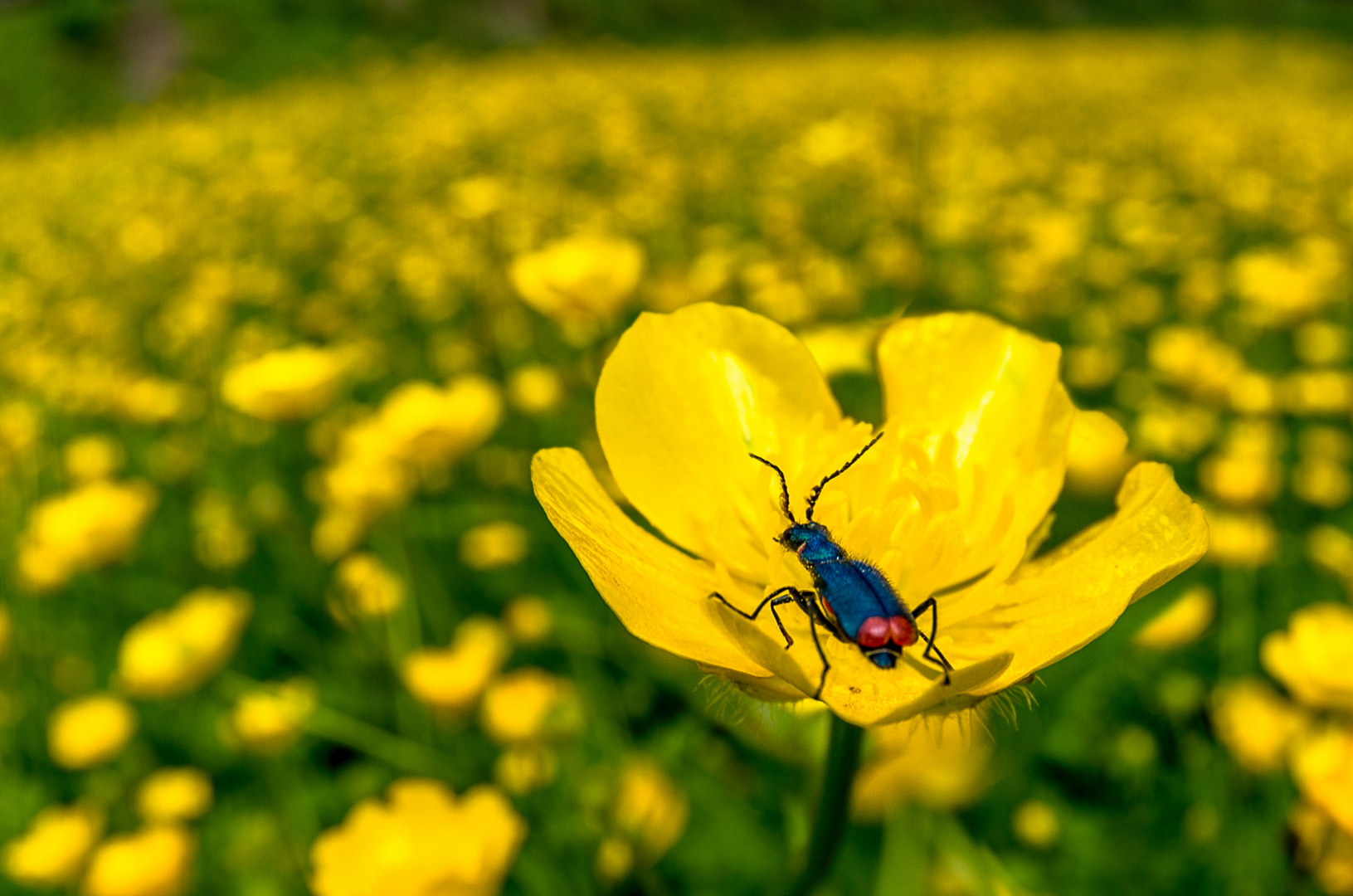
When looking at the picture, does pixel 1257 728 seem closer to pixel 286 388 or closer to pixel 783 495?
pixel 783 495

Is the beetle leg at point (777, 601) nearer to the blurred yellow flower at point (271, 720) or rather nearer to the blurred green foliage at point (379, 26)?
the blurred yellow flower at point (271, 720)

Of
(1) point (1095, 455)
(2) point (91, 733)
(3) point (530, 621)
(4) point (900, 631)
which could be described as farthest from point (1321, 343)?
(2) point (91, 733)

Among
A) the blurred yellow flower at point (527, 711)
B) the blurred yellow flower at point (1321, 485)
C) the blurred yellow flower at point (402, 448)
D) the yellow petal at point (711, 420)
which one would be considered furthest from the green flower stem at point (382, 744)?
the blurred yellow flower at point (1321, 485)

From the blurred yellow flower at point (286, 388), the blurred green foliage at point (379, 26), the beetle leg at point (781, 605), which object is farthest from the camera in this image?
the blurred green foliage at point (379, 26)

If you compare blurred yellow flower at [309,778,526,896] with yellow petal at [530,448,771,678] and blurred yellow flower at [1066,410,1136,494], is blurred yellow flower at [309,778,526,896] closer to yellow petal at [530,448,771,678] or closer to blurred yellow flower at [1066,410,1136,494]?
yellow petal at [530,448,771,678]

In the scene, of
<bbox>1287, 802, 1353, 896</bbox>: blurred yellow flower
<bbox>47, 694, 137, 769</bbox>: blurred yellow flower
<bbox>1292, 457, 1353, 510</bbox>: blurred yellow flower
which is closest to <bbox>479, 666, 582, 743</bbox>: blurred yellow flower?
<bbox>47, 694, 137, 769</bbox>: blurred yellow flower

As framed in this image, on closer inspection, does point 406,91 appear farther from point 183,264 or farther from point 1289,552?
point 1289,552
